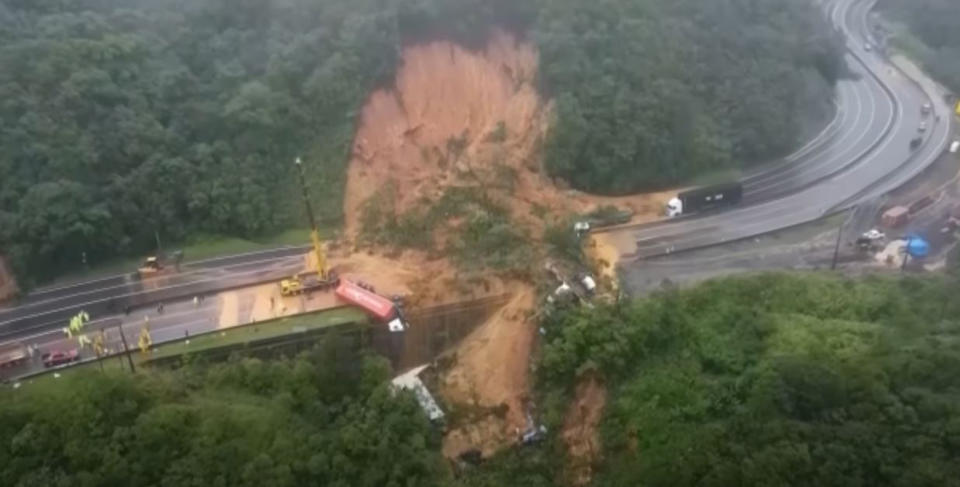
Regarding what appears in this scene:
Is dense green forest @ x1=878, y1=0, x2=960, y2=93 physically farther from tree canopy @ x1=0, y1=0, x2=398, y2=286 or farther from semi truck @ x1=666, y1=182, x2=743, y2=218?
tree canopy @ x1=0, y1=0, x2=398, y2=286

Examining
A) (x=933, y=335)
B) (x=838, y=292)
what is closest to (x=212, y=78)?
(x=838, y=292)

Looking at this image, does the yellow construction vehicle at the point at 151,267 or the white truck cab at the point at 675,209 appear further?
the white truck cab at the point at 675,209

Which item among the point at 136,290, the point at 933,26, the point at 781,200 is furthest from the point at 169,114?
the point at 933,26

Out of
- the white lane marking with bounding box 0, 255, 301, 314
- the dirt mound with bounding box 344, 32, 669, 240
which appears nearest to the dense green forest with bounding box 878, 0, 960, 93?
the dirt mound with bounding box 344, 32, 669, 240

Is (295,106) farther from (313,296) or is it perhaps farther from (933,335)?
(933,335)

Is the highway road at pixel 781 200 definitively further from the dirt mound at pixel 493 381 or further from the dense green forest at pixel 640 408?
the dirt mound at pixel 493 381

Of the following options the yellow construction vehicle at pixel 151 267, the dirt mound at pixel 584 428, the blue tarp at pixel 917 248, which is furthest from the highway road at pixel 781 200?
the dirt mound at pixel 584 428
